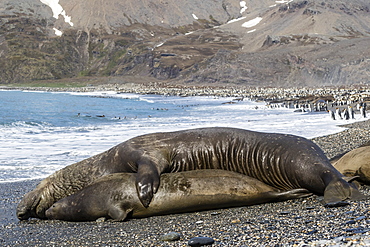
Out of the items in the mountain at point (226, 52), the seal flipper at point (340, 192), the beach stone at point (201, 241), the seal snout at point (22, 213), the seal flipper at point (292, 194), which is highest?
the mountain at point (226, 52)

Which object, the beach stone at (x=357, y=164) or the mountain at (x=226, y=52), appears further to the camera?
the mountain at (x=226, y=52)

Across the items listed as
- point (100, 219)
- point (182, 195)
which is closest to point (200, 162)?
point (182, 195)

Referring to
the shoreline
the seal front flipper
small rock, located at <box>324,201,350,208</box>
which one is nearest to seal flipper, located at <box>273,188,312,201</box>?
small rock, located at <box>324,201,350,208</box>

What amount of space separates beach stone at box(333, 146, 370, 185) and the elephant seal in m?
1.16

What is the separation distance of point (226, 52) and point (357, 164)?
130m

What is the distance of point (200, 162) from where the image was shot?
817cm

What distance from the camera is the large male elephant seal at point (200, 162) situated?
7293 mm

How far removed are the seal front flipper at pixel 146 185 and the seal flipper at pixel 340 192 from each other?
2731mm

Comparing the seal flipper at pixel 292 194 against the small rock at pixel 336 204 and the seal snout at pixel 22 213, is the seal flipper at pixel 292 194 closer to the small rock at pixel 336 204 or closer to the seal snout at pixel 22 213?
the small rock at pixel 336 204

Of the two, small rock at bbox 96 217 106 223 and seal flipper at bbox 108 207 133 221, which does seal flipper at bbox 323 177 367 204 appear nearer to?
seal flipper at bbox 108 207 133 221

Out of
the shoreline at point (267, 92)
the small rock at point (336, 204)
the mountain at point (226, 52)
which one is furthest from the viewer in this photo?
the mountain at point (226, 52)

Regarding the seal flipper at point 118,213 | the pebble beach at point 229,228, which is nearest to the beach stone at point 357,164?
the pebble beach at point 229,228

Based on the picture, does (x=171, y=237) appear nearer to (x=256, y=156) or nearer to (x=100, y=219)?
(x=100, y=219)

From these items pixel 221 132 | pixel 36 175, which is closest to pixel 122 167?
pixel 221 132
